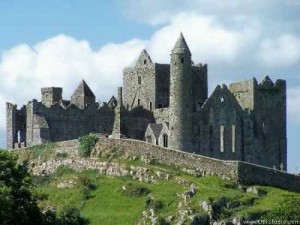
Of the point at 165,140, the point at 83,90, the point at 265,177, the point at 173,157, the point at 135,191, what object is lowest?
the point at 135,191

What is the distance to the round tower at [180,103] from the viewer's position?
Result: 105438mm

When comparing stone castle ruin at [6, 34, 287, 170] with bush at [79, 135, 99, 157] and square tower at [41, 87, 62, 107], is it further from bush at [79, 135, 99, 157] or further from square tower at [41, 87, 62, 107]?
bush at [79, 135, 99, 157]

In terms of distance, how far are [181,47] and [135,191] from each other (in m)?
19.6

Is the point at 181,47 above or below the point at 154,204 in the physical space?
above

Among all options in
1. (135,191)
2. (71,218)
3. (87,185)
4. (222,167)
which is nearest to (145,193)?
(135,191)

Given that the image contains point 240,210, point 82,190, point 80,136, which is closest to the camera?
point 240,210

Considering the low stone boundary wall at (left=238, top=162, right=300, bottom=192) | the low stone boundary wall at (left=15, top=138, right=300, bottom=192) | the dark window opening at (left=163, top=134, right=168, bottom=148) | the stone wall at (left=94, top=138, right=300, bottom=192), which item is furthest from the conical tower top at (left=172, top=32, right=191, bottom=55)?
the low stone boundary wall at (left=238, top=162, right=300, bottom=192)

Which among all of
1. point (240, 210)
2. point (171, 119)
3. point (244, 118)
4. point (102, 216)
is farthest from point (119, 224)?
point (244, 118)

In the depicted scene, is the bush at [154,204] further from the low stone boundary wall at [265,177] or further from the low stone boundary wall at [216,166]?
the low stone boundary wall at [265,177]

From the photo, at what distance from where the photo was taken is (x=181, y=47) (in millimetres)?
107062

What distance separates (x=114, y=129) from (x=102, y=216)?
23.3 metres

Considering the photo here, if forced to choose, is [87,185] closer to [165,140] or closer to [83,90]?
[165,140]

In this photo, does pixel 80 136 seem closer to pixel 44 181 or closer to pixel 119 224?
pixel 44 181

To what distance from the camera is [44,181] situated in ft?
334
